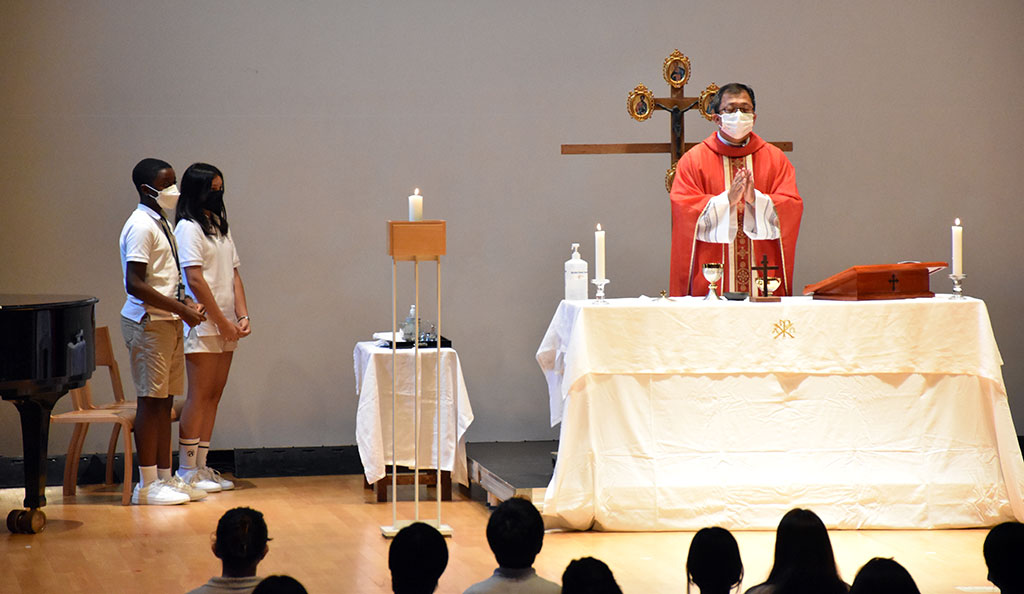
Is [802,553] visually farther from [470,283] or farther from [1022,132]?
[1022,132]

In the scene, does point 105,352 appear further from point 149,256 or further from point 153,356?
point 149,256

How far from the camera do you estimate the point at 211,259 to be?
621 centimetres

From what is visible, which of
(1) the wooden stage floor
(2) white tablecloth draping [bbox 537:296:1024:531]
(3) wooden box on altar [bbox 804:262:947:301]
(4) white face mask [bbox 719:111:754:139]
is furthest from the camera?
(4) white face mask [bbox 719:111:754:139]

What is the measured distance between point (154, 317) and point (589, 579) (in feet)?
13.3

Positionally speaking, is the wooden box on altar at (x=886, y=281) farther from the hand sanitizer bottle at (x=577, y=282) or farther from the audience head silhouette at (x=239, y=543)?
the audience head silhouette at (x=239, y=543)

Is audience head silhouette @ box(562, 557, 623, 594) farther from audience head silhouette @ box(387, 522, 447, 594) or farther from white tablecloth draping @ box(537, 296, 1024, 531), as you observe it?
white tablecloth draping @ box(537, 296, 1024, 531)

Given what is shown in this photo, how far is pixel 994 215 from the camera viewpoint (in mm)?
7559

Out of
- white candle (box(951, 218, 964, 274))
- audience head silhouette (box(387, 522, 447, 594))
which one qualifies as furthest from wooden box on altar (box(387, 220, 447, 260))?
audience head silhouette (box(387, 522, 447, 594))

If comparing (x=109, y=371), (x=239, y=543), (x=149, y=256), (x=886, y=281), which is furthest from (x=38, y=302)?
(x=886, y=281)

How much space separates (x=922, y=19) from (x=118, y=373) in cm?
522

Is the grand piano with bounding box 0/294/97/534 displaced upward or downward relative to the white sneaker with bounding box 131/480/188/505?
upward

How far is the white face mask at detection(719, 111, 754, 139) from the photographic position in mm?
5770

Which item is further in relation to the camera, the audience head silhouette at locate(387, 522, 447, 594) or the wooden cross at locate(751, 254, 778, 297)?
the wooden cross at locate(751, 254, 778, 297)

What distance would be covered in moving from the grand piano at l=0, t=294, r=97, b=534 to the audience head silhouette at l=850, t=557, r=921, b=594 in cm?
379
